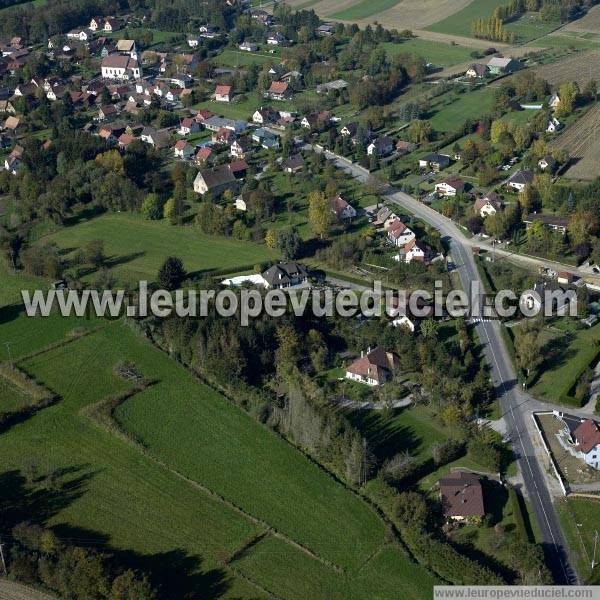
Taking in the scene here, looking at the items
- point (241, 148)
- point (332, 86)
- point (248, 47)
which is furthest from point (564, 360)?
point (248, 47)

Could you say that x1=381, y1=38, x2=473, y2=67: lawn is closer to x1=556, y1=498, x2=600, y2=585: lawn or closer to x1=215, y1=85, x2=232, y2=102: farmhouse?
x1=215, y1=85, x2=232, y2=102: farmhouse

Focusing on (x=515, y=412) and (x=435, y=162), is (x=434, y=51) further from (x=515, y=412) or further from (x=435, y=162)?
(x=515, y=412)

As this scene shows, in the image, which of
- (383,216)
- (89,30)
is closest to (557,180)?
(383,216)

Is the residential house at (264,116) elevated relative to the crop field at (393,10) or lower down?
lower down

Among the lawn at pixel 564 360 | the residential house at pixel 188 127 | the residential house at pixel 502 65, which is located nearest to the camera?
the lawn at pixel 564 360

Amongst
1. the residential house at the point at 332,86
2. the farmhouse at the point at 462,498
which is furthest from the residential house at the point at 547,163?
the farmhouse at the point at 462,498

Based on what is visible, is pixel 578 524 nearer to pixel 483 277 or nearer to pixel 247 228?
pixel 483 277

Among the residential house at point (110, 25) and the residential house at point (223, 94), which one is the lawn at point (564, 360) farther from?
the residential house at point (110, 25)

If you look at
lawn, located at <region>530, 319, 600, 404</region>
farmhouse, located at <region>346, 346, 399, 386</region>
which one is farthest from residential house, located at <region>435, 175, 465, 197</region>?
farmhouse, located at <region>346, 346, 399, 386</region>
